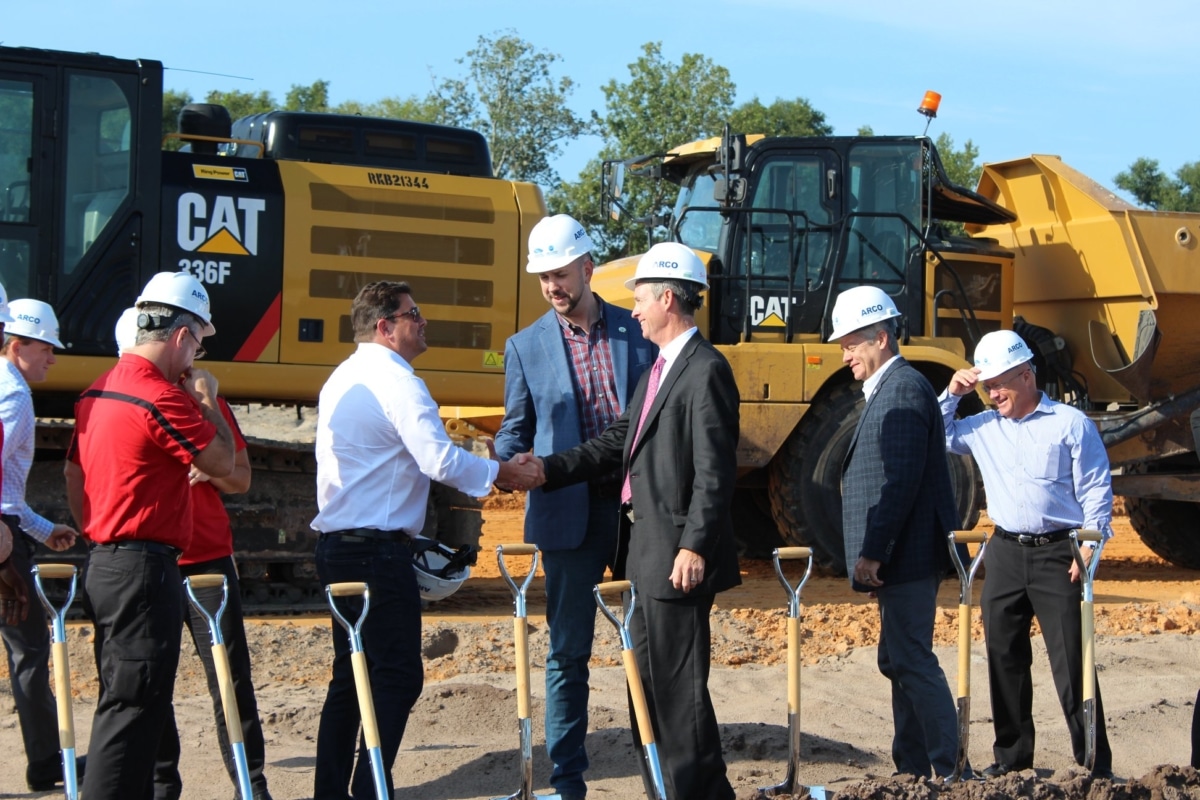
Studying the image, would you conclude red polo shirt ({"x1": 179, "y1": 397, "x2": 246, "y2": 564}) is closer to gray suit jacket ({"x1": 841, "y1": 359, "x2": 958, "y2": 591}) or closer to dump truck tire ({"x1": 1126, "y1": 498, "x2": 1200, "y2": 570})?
gray suit jacket ({"x1": 841, "y1": 359, "x2": 958, "y2": 591})

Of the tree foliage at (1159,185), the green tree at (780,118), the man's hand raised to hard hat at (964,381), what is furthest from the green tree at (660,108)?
the man's hand raised to hard hat at (964,381)

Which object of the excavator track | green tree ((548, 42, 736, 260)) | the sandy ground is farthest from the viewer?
green tree ((548, 42, 736, 260))

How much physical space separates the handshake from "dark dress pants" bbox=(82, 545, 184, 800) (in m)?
1.31

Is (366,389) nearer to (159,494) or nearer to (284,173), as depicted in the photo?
(159,494)

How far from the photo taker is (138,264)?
9.72m

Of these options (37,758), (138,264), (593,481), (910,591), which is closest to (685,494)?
(593,481)

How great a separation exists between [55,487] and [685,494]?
6335 mm

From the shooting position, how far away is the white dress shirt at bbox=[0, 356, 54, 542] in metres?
6.02

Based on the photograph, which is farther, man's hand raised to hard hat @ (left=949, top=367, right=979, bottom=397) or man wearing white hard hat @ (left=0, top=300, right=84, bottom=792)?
man's hand raised to hard hat @ (left=949, top=367, right=979, bottom=397)

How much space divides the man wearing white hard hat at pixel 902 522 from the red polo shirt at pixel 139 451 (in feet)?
8.26

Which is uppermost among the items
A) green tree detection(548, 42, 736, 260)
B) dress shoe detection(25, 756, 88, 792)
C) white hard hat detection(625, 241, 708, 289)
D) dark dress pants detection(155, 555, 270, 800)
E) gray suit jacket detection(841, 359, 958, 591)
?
green tree detection(548, 42, 736, 260)

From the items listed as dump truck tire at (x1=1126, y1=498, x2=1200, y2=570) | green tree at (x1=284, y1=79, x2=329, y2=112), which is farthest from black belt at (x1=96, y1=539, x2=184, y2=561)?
green tree at (x1=284, y1=79, x2=329, y2=112)

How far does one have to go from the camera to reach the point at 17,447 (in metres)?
6.07

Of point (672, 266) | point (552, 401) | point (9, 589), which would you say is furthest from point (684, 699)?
point (9, 589)
